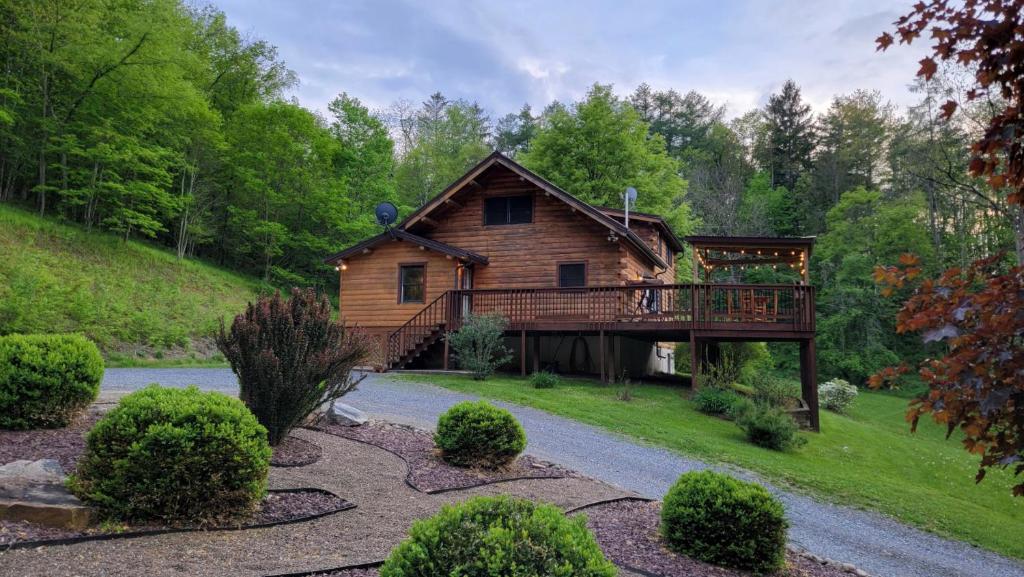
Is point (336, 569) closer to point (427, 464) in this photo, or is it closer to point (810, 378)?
point (427, 464)

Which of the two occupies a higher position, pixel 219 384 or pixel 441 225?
pixel 441 225

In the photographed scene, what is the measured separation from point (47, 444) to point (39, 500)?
2059 millimetres

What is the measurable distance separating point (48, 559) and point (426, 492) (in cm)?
324

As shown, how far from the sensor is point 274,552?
14.7ft

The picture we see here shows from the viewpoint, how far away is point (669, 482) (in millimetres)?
8562

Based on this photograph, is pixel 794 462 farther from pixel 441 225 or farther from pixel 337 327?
pixel 441 225

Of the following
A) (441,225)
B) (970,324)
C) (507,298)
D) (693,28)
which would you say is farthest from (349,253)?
(970,324)

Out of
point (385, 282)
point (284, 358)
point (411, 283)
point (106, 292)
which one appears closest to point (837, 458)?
point (284, 358)

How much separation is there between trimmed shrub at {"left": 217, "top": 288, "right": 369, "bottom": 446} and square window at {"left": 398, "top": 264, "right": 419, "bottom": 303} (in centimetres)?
1242

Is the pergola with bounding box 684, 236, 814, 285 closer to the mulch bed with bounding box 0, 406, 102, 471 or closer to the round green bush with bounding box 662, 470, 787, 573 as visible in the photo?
the round green bush with bounding box 662, 470, 787, 573

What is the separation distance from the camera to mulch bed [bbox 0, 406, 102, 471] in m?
5.94

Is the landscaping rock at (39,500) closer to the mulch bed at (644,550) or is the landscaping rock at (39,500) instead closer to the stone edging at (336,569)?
the stone edging at (336,569)

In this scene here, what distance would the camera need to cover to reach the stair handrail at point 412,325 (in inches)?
744

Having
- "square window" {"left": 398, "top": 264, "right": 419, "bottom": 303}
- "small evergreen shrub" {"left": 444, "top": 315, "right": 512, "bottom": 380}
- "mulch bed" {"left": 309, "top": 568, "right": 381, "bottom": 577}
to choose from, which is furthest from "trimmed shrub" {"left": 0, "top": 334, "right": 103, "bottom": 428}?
"square window" {"left": 398, "top": 264, "right": 419, "bottom": 303}
